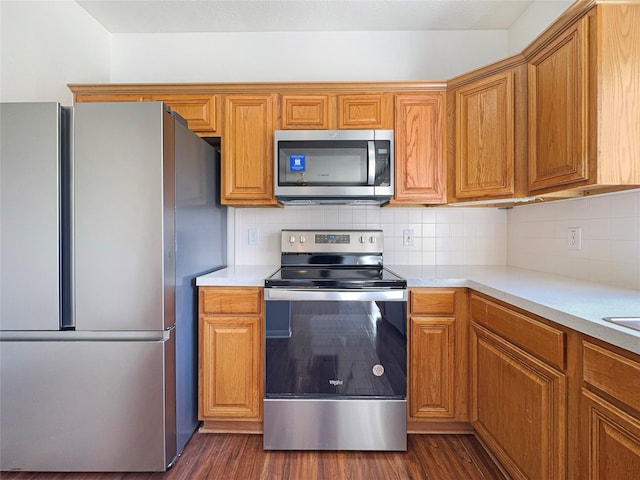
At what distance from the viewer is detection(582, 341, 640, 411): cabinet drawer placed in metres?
0.78

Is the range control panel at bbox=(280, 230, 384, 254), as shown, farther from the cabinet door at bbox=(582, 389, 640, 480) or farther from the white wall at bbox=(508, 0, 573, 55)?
the white wall at bbox=(508, 0, 573, 55)

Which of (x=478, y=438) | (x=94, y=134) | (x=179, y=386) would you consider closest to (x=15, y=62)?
(x=94, y=134)

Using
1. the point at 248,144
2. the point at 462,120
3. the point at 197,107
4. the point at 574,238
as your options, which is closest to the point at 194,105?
the point at 197,107

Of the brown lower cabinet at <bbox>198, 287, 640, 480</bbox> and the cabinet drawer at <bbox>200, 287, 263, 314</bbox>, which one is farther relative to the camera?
the cabinet drawer at <bbox>200, 287, 263, 314</bbox>

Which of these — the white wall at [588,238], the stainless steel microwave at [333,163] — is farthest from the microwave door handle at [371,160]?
the white wall at [588,238]

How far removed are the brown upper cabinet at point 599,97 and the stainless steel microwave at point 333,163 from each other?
83cm

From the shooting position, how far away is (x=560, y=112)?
4.49 feet

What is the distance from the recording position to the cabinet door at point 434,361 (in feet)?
5.52

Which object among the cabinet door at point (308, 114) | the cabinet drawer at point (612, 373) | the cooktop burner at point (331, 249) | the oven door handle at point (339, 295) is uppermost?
the cabinet door at point (308, 114)

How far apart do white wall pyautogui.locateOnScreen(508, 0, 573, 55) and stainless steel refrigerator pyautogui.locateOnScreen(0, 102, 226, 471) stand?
2215 millimetres

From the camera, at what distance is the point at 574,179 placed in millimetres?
1284

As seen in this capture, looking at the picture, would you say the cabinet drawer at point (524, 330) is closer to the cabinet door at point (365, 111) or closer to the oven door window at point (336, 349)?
the oven door window at point (336, 349)

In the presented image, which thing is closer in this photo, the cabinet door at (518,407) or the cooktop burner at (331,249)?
the cabinet door at (518,407)

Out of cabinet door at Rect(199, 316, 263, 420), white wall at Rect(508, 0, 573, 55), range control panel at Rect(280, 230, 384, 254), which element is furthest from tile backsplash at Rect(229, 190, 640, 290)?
white wall at Rect(508, 0, 573, 55)
